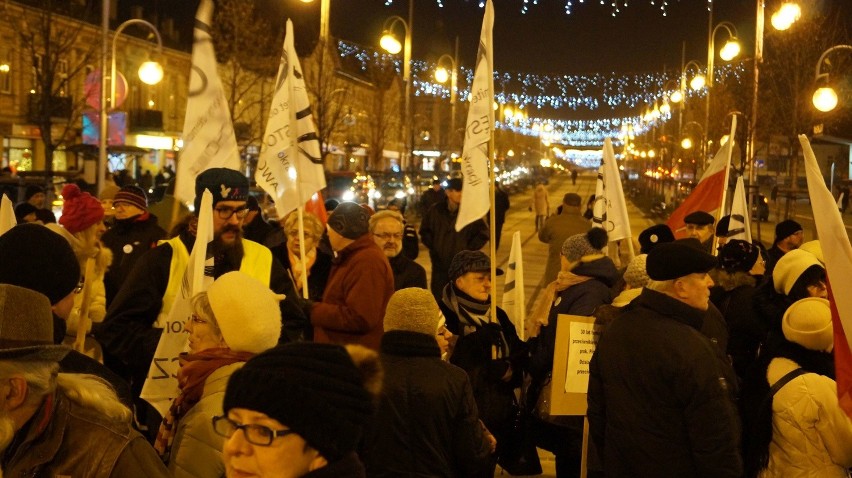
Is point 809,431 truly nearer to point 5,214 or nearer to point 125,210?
point 5,214

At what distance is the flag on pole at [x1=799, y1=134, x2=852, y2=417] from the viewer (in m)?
4.05

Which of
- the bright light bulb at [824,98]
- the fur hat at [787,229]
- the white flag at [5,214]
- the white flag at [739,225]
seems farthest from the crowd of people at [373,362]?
the bright light bulb at [824,98]

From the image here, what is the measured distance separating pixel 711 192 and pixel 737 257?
2460 mm

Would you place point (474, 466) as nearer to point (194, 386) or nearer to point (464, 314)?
point (194, 386)

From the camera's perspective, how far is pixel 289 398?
88.3 inches

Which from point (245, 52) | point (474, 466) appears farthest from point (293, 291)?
point (245, 52)

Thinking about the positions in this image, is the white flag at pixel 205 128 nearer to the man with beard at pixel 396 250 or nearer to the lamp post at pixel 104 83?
the man with beard at pixel 396 250

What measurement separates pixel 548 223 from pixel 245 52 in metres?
20.4

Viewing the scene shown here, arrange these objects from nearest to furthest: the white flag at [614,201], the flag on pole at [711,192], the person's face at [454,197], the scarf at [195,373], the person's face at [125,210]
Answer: the scarf at [195,373]
the person's face at [125,210]
the white flag at [614,201]
the flag on pole at [711,192]
the person's face at [454,197]

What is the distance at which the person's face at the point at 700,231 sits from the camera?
30.6ft

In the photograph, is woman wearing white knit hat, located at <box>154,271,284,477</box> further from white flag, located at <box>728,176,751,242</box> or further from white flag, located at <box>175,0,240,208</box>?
white flag, located at <box>728,176,751,242</box>

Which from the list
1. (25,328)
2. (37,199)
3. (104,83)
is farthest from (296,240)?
(104,83)

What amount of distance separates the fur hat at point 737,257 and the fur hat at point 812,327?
253 cm

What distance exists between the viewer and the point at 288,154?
7.35m
